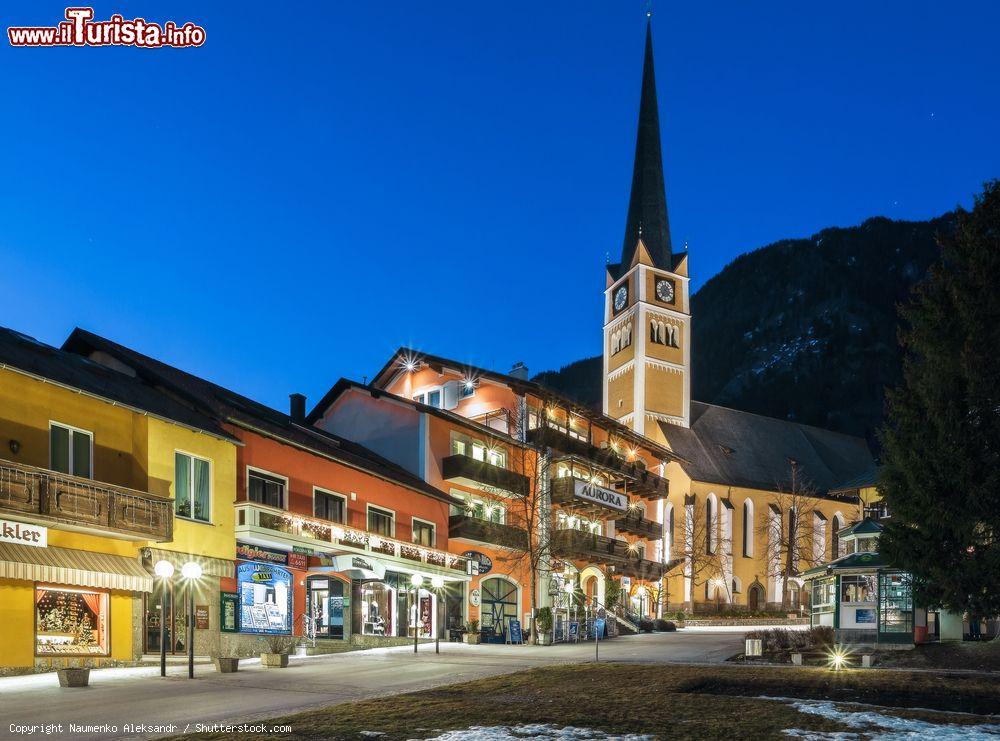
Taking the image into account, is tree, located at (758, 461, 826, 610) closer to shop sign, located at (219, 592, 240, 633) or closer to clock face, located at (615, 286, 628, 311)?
clock face, located at (615, 286, 628, 311)

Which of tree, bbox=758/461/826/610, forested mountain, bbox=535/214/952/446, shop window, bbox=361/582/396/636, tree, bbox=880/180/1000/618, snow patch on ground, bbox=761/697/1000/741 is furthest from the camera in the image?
forested mountain, bbox=535/214/952/446

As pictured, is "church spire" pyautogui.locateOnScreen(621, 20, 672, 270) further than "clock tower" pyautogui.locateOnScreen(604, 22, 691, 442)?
Yes

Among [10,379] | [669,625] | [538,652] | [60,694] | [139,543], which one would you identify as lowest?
[669,625]

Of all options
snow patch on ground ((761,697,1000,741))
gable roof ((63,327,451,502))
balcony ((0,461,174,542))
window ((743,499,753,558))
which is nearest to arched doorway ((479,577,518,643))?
gable roof ((63,327,451,502))

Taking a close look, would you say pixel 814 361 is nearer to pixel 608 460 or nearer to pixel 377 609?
pixel 608 460

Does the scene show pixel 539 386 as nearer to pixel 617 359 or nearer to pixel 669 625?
pixel 669 625

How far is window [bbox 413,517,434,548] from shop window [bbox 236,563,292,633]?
930 centimetres

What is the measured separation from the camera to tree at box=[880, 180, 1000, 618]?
1033 inches

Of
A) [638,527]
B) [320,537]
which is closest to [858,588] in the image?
[320,537]

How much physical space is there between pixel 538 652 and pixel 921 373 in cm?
1539

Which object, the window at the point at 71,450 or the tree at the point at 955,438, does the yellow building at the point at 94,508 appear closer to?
the window at the point at 71,450

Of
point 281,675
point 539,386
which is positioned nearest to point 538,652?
point 281,675

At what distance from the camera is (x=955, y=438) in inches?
1064

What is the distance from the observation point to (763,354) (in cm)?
18575
